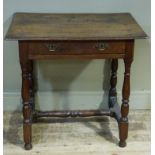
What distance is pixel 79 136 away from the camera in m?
2.20

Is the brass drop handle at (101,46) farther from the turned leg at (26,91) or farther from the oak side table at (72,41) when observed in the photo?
the turned leg at (26,91)

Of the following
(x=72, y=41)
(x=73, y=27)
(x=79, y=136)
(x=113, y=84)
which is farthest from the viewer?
(x=113, y=84)

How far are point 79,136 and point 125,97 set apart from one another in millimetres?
423

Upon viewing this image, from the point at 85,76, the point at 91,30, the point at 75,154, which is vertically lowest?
the point at 75,154

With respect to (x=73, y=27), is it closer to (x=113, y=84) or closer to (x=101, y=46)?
(x=101, y=46)

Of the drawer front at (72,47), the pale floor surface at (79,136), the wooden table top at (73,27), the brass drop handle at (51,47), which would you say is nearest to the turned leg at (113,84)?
the pale floor surface at (79,136)

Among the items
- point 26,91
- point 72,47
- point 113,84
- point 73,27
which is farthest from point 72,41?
point 113,84

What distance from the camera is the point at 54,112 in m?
2.24

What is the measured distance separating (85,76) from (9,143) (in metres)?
0.70

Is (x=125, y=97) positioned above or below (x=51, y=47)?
below

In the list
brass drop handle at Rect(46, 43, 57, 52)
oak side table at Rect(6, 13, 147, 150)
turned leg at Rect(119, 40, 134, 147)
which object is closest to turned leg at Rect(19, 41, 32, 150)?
oak side table at Rect(6, 13, 147, 150)

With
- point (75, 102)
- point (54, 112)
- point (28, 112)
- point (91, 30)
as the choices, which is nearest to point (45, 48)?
point (91, 30)

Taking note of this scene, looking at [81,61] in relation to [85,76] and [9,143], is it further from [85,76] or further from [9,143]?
[9,143]

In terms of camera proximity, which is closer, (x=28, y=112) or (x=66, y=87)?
(x=28, y=112)
